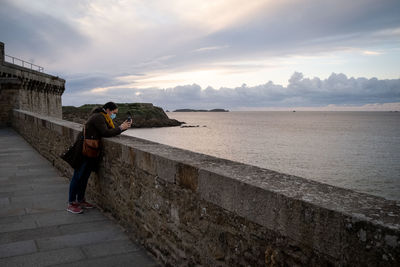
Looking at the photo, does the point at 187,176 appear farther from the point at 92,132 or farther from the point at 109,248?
the point at 92,132

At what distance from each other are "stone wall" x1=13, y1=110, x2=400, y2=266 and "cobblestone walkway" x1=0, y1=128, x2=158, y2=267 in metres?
0.28

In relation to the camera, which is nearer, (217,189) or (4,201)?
(217,189)

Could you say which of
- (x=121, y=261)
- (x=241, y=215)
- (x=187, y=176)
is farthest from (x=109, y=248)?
(x=241, y=215)

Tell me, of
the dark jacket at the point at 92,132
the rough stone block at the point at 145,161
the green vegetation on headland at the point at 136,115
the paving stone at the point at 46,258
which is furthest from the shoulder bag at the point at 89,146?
the green vegetation on headland at the point at 136,115

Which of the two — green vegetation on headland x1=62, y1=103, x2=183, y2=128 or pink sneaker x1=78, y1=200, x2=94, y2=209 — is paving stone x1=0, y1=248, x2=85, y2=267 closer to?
pink sneaker x1=78, y1=200, x2=94, y2=209

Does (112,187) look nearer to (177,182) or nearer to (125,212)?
(125,212)

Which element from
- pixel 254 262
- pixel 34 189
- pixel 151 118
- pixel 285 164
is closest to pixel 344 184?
pixel 285 164

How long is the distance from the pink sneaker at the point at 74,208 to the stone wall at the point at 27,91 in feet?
57.1

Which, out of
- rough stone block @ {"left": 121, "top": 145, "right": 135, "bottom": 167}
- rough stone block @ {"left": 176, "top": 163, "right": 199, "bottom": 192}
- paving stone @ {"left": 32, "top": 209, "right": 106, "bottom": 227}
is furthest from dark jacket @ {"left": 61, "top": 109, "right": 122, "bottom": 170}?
rough stone block @ {"left": 176, "top": 163, "right": 199, "bottom": 192}

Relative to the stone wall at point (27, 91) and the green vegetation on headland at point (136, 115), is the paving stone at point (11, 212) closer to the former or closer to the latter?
the stone wall at point (27, 91)

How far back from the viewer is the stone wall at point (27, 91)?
65.3ft

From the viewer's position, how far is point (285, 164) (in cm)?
3106

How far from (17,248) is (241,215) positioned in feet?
9.34

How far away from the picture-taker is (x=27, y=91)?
25.5m
